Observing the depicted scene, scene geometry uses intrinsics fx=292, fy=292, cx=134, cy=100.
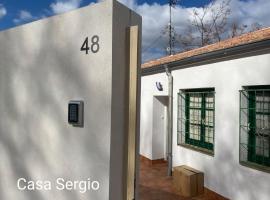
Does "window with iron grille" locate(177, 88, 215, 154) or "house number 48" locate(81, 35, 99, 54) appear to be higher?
"house number 48" locate(81, 35, 99, 54)

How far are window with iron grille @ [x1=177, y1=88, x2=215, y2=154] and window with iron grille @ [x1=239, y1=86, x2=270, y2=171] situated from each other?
1040mm

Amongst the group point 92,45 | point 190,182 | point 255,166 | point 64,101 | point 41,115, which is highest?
point 92,45

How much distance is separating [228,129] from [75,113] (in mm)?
4374

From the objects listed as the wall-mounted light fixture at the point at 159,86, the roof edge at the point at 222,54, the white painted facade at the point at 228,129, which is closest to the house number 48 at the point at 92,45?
the roof edge at the point at 222,54

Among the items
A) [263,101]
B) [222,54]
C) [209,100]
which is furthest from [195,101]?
[263,101]

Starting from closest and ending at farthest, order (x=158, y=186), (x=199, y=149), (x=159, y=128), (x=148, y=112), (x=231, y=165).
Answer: (x=231, y=165) < (x=199, y=149) < (x=158, y=186) < (x=159, y=128) < (x=148, y=112)

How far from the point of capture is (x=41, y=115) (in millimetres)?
3209

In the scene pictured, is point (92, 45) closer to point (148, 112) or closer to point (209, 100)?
point (209, 100)

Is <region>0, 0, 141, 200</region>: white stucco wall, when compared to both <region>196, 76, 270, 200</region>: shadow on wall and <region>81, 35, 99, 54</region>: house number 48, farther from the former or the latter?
<region>196, 76, 270, 200</region>: shadow on wall

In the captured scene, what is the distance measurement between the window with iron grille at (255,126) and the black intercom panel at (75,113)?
3884mm

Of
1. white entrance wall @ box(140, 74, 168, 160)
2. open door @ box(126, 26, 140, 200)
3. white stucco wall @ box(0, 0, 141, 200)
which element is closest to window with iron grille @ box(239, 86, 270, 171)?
open door @ box(126, 26, 140, 200)

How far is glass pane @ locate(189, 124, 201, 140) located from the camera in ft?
25.3

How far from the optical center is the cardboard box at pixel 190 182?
6.93 m

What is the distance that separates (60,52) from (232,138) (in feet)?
14.6
